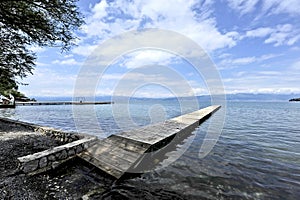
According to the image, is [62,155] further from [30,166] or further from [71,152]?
[30,166]

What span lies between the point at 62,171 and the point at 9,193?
1527mm

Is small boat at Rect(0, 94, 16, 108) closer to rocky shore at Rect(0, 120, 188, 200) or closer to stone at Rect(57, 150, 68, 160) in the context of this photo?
rocky shore at Rect(0, 120, 188, 200)

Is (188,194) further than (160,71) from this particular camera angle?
No

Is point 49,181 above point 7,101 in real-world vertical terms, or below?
below

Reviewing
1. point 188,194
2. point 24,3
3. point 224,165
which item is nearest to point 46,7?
point 24,3

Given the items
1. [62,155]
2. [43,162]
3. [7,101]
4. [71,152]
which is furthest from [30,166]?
[7,101]

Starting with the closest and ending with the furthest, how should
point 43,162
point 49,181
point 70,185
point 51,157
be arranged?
1. point 70,185
2. point 49,181
3. point 43,162
4. point 51,157

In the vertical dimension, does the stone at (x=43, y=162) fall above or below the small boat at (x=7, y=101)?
below

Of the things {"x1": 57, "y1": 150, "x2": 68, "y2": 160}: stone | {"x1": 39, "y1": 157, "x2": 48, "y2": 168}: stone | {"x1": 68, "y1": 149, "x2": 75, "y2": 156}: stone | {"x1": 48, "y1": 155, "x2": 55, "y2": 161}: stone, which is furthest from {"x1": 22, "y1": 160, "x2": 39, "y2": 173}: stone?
{"x1": 68, "y1": 149, "x2": 75, "y2": 156}: stone

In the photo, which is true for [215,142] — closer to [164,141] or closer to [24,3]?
[164,141]

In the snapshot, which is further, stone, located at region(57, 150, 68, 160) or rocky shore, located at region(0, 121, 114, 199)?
stone, located at region(57, 150, 68, 160)

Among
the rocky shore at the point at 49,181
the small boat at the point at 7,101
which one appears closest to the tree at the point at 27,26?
the rocky shore at the point at 49,181

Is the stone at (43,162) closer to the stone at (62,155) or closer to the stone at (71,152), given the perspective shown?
the stone at (62,155)

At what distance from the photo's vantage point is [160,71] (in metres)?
18.4
